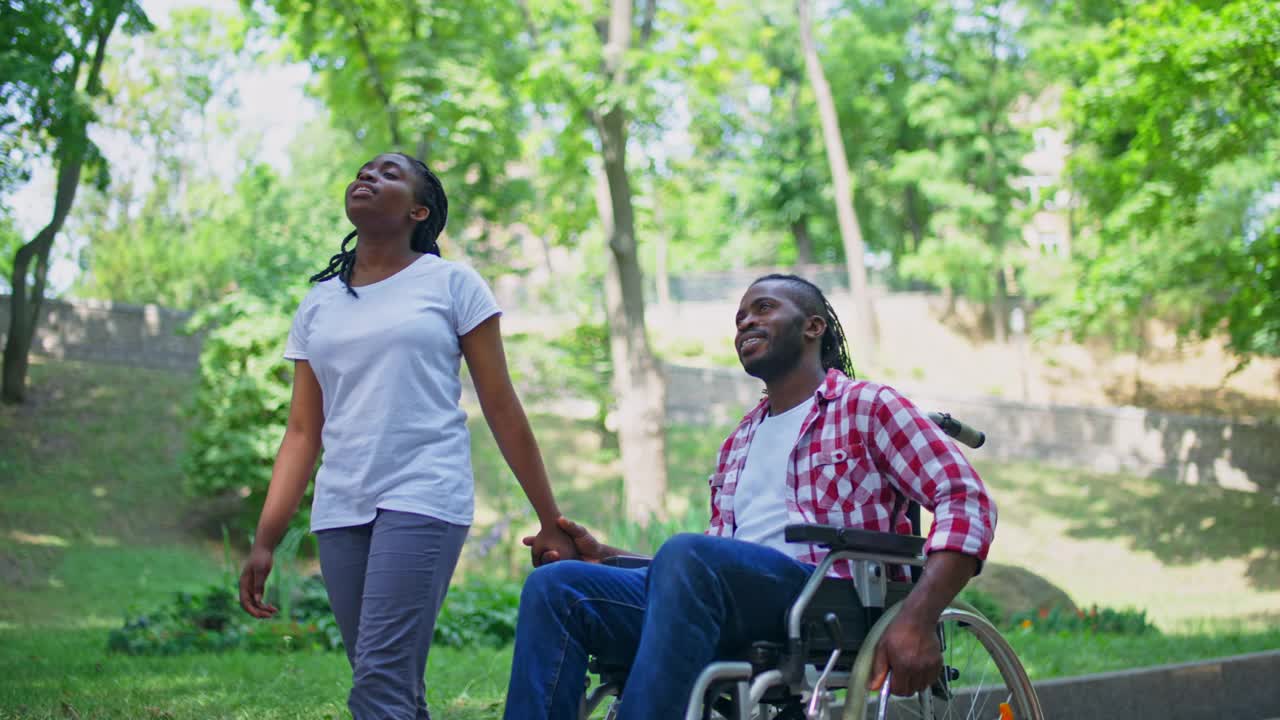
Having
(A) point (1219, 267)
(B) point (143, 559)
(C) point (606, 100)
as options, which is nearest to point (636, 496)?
(C) point (606, 100)

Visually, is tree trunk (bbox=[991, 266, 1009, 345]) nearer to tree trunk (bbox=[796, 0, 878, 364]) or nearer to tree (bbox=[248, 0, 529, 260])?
tree trunk (bbox=[796, 0, 878, 364])

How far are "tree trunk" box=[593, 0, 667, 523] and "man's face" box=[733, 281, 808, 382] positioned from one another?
33.9 feet

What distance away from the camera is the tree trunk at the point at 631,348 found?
1409cm

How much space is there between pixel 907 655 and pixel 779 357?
0.91 m

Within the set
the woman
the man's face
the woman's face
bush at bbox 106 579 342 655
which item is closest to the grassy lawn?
bush at bbox 106 579 342 655

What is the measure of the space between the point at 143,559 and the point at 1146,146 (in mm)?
13310

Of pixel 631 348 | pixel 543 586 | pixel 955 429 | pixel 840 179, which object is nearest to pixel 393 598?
pixel 543 586

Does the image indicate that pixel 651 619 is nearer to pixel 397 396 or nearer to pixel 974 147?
pixel 397 396

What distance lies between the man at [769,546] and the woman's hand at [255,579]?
72 centimetres

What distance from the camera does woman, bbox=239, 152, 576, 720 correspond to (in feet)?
9.90

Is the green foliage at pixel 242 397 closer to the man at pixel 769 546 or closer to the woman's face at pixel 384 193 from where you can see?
the woman's face at pixel 384 193

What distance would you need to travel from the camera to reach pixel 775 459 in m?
3.37

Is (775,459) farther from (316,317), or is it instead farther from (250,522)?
(250,522)

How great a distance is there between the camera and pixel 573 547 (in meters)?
3.48
